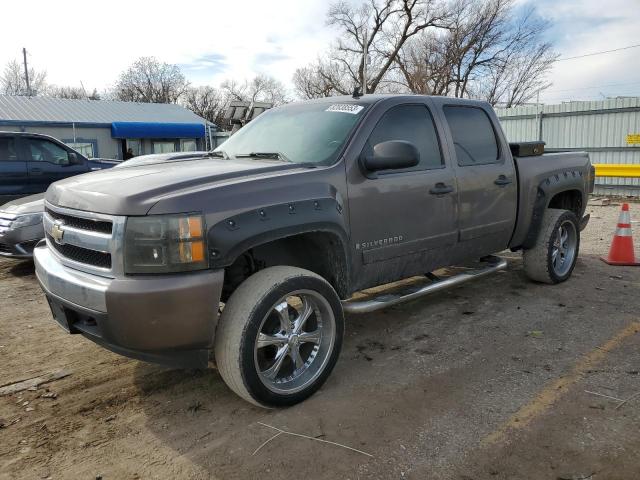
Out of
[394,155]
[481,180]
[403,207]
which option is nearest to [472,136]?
[481,180]

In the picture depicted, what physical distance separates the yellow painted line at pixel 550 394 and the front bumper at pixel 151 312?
1.62 meters

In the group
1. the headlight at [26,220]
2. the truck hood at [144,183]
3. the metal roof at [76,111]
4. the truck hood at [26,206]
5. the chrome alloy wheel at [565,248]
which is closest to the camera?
the truck hood at [144,183]

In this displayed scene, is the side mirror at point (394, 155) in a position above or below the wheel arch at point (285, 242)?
above

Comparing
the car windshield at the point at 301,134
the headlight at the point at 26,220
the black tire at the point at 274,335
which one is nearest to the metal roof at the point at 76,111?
the headlight at the point at 26,220

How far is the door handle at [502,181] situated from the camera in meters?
4.70

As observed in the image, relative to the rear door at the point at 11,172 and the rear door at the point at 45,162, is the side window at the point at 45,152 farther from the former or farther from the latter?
the rear door at the point at 11,172

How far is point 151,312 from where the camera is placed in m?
2.60

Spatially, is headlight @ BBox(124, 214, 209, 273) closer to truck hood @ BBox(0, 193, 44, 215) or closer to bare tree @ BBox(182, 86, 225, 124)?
truck hood @ BBox(0, 193, 44, 215)

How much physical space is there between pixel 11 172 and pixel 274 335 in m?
8.04

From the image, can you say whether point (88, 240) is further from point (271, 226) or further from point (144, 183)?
point (271, 226)

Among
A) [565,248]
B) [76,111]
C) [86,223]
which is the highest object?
[76,111]

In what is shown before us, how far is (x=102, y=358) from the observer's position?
394cm

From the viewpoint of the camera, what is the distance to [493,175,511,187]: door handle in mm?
4703

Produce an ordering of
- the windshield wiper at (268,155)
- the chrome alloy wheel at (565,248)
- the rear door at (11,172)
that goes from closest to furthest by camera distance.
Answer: the windshield wiper at (268,155) < the chrome alloy wheel at (565,248) < the rear door at (11,172)
